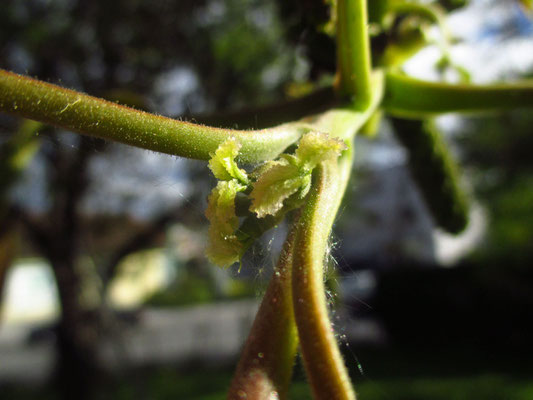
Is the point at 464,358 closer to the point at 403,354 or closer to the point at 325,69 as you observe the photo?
the point at 403,354

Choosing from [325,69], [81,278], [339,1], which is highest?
[81,278]

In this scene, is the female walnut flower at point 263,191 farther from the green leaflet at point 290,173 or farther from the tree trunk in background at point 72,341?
the tree trunk in background at point 72,341

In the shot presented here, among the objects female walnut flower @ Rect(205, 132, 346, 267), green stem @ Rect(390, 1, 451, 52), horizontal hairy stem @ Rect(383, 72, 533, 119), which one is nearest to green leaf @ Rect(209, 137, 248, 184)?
female walnut flower @ Rect(205, 132, 346, 267)

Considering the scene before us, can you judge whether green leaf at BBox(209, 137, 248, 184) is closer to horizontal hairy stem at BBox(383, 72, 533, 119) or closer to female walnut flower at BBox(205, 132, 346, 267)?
female walnut flower at BBox(205, 132, 346, 267)

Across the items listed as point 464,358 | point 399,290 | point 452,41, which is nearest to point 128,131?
point 452,41

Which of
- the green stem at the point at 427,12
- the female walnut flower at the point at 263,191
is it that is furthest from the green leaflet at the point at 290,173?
the green stem at the point at 427,12
